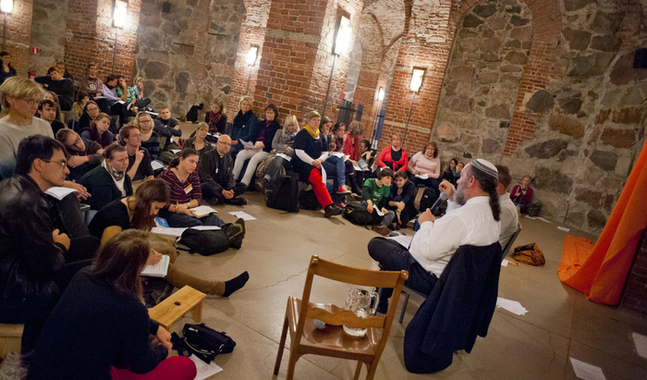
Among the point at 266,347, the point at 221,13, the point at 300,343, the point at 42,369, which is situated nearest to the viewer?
the point at 42,369

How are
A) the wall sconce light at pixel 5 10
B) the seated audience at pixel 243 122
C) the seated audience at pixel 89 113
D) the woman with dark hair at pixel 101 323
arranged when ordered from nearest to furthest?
the woman with dark hair at pixel 101 323
the seated audience at pixel 89 113
the seated audience at pixel 243 122
the wall sconce light at pixel 5 10

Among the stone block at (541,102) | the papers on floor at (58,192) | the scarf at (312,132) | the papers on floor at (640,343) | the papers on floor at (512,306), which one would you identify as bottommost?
the papers on floor at (512,306)

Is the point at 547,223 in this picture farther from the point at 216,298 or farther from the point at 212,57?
the point at 212,57

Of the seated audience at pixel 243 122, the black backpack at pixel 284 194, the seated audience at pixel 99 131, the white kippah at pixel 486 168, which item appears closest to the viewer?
the white kippah at pixel 486 168

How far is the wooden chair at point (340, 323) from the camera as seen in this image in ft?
6.31

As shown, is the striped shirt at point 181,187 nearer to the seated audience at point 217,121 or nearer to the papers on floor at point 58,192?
the papers on floor at point 58,192

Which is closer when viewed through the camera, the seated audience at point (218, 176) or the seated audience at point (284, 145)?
the seated audience at point (218, 176)

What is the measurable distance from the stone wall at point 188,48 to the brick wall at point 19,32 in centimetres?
277

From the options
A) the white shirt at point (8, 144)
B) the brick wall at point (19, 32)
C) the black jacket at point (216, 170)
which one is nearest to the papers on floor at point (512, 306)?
the black jacket at point (216, 170)

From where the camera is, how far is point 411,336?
8.68 feet

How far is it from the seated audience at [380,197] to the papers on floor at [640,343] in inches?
121

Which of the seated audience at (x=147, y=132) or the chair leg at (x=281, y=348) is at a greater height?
the seated audience at (x=147, y=132)

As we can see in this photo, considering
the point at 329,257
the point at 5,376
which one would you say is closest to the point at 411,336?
the point at 329,257

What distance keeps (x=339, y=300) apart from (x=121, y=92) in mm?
7752
